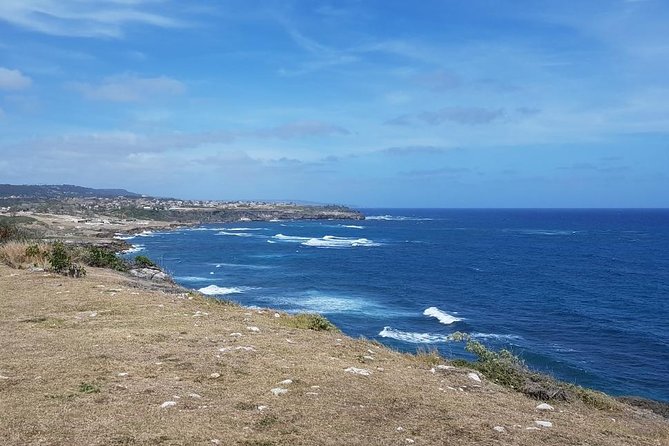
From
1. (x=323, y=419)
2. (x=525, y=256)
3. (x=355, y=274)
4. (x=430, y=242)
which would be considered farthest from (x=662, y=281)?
(x=323, y=419)

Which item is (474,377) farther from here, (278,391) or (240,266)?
(240,266)

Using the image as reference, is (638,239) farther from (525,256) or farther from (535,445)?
(535,445)

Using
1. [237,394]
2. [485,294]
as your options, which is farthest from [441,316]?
[237,394]

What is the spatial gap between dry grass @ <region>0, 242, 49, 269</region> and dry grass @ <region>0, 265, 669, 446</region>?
34.8 feet

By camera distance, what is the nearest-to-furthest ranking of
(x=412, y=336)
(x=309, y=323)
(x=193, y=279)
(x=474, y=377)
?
(x=474, y=377) < (x=309, y=323) < (x=412, y=336) < (x=193, y=279)

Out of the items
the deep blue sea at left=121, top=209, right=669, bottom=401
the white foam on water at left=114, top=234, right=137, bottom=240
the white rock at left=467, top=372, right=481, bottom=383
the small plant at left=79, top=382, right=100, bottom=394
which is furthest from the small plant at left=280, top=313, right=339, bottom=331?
the white foam on water at left=114, top=234, right=137, bottom=240

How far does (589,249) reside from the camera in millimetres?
92750

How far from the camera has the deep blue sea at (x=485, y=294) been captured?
32.0 metres

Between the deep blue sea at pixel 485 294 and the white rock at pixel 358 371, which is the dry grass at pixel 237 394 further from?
the deep blue sea at pixel 485 294

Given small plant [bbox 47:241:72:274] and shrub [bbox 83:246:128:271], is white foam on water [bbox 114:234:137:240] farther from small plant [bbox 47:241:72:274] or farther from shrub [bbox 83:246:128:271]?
small plant [bbox 47:241:72:274]

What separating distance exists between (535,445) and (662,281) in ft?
197

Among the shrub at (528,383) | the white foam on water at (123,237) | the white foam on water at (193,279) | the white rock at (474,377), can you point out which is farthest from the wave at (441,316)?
the white foam on water at (123,237)

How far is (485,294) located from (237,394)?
45.1 metres

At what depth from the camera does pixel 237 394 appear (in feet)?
28.8
